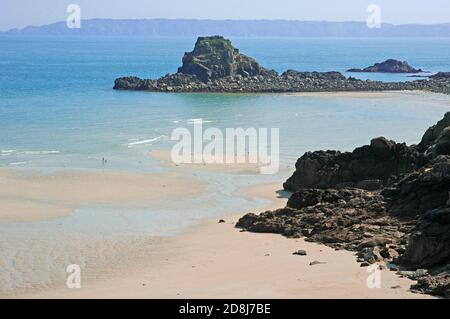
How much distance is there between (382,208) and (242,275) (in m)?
5.87

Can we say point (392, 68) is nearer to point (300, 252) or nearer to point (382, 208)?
point (382, 208)

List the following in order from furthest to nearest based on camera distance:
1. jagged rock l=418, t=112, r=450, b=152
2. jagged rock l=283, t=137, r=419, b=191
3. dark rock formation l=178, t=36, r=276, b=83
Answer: dark rock formation l=178, t=36, r=276, b=83
jagged rock l=283, t=137, r=419, b=191
jagged rock l=418, t=112, r=450, b=152

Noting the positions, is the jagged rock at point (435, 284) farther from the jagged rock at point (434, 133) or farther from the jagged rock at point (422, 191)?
the jagged rock at point (434, 133)

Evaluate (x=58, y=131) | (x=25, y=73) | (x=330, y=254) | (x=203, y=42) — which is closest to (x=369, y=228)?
(x=330, y=254)

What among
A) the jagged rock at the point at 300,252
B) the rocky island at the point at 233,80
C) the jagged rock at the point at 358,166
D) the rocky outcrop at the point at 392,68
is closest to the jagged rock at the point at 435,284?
the jagged rock at the point at 300,252

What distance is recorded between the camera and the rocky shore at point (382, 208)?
60.4ft

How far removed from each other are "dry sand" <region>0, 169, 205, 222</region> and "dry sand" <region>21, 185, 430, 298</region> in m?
6.27

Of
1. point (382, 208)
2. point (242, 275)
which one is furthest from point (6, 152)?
point (242, 275)

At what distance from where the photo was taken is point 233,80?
8294cm

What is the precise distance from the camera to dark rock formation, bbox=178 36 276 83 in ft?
276

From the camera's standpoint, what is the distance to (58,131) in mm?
47156

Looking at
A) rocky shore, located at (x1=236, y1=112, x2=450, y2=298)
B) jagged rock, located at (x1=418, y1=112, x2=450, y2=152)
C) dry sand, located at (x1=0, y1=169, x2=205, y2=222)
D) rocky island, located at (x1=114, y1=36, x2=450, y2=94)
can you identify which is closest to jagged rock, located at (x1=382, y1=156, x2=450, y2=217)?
rocky shore, located at (x1=236, y1=112, x2=450, y2=298)

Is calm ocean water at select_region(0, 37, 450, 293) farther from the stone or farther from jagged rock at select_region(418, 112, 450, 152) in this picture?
jagged rock at select_region(418, 112, 450, 152)

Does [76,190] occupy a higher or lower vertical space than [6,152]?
lower
